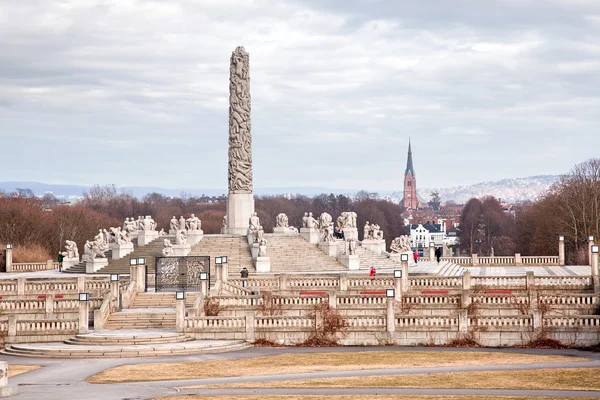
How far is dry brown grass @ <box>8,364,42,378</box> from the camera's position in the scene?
37.8 meters

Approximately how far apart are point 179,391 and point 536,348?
55.0 ft

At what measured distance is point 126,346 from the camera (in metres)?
43.8

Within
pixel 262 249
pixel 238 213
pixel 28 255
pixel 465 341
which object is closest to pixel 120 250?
pixel 262 249

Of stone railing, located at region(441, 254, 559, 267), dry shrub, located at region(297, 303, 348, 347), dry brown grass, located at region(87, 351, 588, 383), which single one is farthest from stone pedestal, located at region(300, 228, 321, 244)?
dry brown grass, located at region(87, 351, 588, 383)

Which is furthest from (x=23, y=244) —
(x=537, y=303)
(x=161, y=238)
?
(x=537, y=303)

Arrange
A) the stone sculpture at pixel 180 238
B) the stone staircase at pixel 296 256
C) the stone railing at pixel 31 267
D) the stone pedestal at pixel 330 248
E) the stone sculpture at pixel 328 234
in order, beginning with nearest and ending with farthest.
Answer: the stone staircase at pixel 296 256 → the stone sculpture at pixel 180 238 → the stone pedestal at pixel 330 248 → the stone sculpture at pixel 328 234 → the stone railing at pixel 31 267

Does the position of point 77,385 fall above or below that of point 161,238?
below

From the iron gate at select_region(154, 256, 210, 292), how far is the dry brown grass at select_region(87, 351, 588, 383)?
16.2 meters

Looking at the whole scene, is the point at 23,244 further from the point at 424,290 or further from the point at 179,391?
the point at 179,391

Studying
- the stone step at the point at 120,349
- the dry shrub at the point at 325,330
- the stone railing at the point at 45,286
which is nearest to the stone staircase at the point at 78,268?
the stone railing at the point at 45,286

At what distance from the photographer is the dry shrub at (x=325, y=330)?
4556 centimetres

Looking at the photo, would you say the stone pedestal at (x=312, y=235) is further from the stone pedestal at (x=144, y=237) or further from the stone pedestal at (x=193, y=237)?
the stone pedestal at (x=144, y=237)

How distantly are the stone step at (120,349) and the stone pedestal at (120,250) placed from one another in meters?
28.6

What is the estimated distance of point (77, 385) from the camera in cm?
3453
